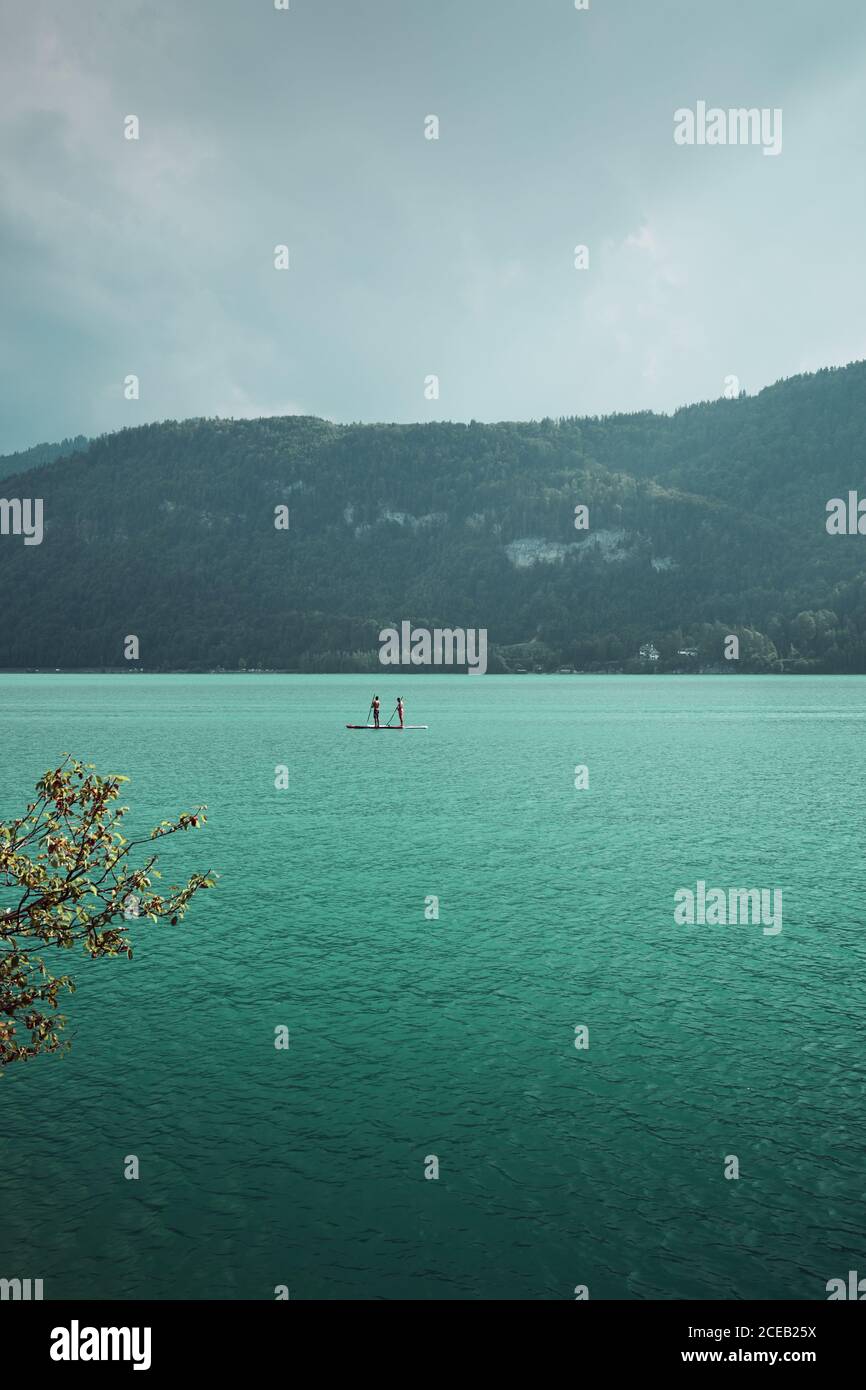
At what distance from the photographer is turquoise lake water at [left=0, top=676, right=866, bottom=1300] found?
1180 cm

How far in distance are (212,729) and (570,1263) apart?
320ft

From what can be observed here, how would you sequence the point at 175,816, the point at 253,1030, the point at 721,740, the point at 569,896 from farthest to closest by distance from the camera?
the point at 721,740 < the point at 175,816 < the point at 569,896 < the point at 253,1030

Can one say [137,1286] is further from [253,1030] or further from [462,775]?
[462,775]

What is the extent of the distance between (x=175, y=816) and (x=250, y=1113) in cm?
3032

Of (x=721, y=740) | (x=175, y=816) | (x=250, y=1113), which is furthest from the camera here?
(x=721, y=740)

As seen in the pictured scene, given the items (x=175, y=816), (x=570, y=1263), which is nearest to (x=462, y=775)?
(x=175, y=816)

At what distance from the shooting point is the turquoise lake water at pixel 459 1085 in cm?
1180

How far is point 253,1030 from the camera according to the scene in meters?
19.1

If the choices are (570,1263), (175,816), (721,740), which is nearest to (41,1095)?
(570,1263)

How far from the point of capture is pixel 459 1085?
16.5m

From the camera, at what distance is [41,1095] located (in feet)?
53.5
